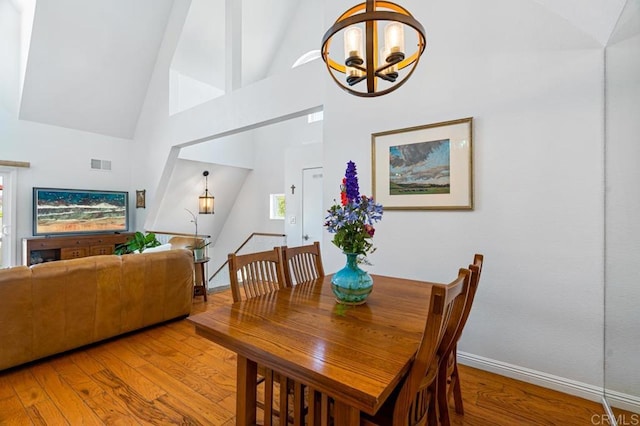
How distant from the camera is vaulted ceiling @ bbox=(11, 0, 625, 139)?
457 cm

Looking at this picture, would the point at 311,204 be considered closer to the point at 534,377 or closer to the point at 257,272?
the point at 257,272

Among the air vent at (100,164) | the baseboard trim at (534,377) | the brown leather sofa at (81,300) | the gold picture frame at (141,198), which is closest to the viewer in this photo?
the baseboard trim at (534,377)

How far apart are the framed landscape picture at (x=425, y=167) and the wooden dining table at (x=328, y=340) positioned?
3.37 ft

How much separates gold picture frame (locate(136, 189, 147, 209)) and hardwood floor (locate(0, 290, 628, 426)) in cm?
397

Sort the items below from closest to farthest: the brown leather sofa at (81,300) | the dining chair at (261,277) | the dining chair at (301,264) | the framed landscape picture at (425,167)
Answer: the dining chair at (261,277) → the dining chair at (301,264) → the brown leather sofa at (81,300) → the framed landscape picture at (425,167)

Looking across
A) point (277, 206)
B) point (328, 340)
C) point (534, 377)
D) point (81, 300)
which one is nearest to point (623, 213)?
point (534, 377)

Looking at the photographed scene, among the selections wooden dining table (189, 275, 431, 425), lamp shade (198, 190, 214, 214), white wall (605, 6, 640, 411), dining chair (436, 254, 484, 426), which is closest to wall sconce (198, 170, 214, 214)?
lamp shade (198, 190, 214, 214)

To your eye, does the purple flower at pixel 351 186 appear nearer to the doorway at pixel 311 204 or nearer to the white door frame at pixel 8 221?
the doorway at pixel 311 204

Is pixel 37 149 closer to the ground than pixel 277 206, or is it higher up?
higher up

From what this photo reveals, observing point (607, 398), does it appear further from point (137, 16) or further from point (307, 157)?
point (137, 16)

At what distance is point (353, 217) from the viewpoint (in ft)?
5.03

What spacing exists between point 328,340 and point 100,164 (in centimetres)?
672

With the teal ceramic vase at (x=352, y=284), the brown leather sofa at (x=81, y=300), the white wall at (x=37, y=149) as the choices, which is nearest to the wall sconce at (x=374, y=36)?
the teal ceramic vase at (x=352, y=284)

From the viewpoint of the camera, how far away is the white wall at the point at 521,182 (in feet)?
6.43
